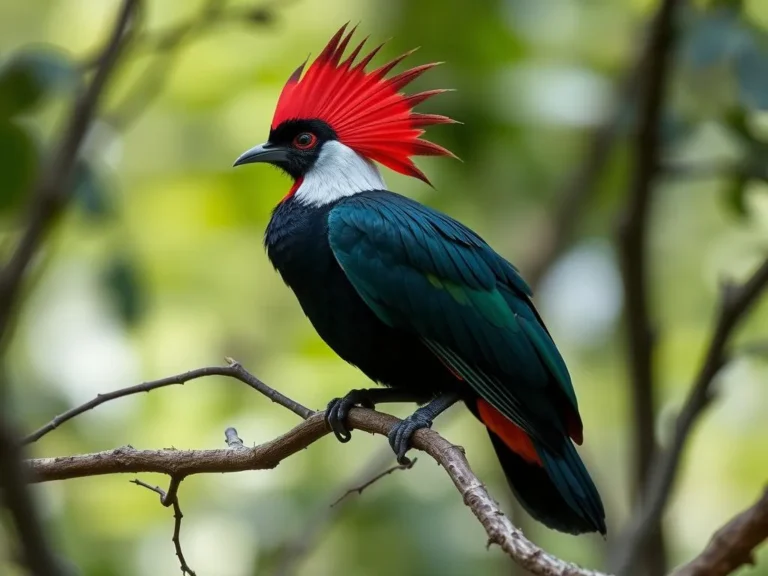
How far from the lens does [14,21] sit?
25.3 feet

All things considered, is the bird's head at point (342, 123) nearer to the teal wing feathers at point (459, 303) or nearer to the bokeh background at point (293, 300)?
the teal wing feathers at point (459, 303)

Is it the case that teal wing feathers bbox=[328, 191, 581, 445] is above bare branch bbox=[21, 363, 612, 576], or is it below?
above

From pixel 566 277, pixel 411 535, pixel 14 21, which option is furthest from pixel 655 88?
pixel 14 21

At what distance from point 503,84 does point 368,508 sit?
2.40m

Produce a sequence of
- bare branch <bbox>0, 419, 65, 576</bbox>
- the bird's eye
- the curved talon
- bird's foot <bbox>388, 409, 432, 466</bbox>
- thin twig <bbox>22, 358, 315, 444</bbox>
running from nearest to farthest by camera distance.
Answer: bare branch <bbox>0, 419, 65, 576</bbox>, thin twig <bbox>22, 358, 315, 444</bbox>, bird's foot <bbox>388, 409, 432, 466</bbox>, the curved talon, the bird's eye

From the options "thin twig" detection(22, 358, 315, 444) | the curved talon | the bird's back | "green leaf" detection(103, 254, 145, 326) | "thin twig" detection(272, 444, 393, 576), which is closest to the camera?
"thin twig" detection(22, 358, 315, 444)

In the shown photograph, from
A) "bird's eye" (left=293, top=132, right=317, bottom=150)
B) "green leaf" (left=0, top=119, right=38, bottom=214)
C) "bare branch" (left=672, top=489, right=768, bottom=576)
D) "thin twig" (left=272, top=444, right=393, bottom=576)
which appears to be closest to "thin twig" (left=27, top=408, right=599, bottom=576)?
"bare branch" (left=672, top=489, right=768, bottom=576)

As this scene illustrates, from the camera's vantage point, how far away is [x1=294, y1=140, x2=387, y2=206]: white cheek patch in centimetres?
Answer: 408

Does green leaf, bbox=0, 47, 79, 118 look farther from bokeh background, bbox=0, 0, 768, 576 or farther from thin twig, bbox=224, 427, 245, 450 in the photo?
thin twig, bbox=224, 427, 245, 450

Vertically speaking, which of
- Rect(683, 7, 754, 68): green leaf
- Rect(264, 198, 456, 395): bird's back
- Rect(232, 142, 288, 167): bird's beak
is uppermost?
Rect(232, 142, 288, 167): bird's beak

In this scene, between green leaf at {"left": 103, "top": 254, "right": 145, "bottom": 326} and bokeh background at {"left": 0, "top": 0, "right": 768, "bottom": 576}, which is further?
bokeh background at {"left": 0, "top": 0, "right": 768, "bottom": 576}

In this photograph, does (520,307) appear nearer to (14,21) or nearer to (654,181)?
(654,181)

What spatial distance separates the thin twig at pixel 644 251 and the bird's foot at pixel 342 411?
4.83 ft

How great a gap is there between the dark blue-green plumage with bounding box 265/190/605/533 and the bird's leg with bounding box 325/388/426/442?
0.04m
